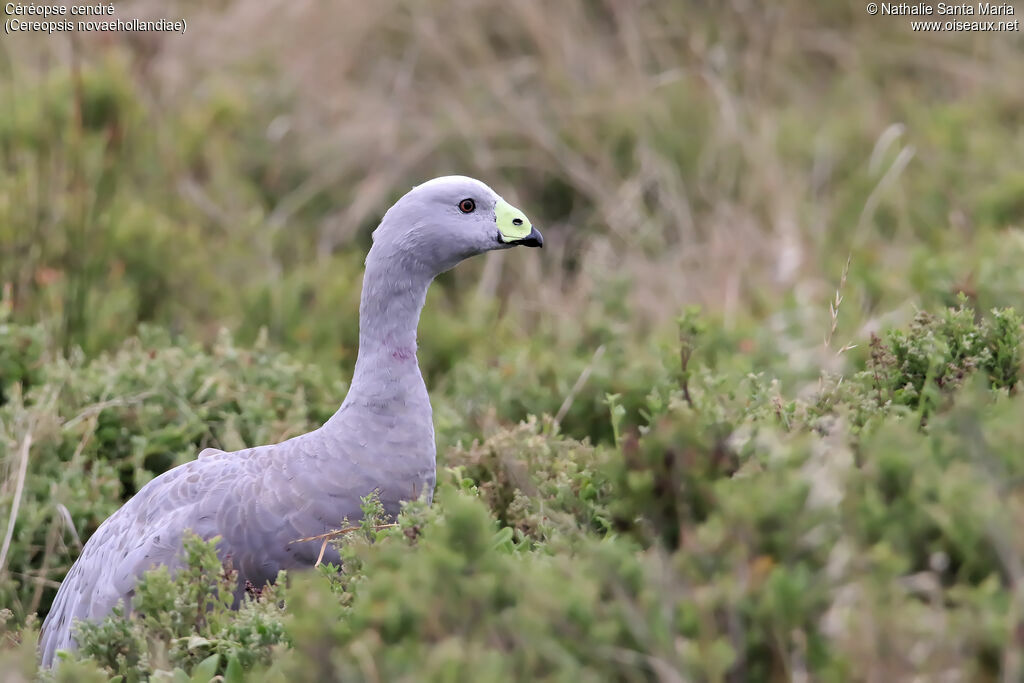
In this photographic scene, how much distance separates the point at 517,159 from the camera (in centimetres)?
794

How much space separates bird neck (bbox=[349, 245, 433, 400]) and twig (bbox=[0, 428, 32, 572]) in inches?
43.0

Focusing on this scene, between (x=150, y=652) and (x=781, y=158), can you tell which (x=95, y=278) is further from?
(x=781, y=158)

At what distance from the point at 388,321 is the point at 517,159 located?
4437 mm

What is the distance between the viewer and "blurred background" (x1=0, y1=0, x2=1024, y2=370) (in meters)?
6.03

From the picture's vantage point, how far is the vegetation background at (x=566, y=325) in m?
2.24

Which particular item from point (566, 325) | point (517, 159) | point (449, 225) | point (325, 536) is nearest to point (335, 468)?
point (325, 536)

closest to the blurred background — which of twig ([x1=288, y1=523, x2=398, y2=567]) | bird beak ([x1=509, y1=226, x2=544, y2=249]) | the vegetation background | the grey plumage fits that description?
the vegetation background

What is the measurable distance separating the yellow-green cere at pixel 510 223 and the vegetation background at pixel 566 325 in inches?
21.8

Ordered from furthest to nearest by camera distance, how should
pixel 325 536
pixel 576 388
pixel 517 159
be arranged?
pixel 517 159, pixel 576 388, pixel 325 536

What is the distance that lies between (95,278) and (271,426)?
1.77 m

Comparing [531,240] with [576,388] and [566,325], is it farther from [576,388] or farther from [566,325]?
[566,325]

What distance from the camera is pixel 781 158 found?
7.96 metres

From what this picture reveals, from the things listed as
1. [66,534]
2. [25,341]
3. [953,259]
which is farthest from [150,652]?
[953,259]

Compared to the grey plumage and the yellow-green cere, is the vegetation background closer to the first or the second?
the grey plumage
